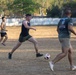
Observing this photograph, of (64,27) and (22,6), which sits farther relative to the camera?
(22,6)

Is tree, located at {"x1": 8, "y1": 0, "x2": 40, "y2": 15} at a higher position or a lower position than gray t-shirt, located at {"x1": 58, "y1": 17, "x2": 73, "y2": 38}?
lower

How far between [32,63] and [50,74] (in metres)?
2.78

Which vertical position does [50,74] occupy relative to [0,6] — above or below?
above

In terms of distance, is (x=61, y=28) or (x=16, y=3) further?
(x=16, y=3)

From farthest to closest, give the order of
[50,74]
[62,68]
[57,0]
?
1. [57,0]
2. [62,68]
3. [50,74]

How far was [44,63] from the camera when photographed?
14148 millimetres

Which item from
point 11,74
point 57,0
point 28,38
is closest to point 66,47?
point 11,74

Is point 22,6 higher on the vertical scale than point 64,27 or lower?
lower

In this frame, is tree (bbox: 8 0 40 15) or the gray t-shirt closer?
the gray t-shirt

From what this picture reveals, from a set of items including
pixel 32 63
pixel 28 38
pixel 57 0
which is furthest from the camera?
pixel 57 0

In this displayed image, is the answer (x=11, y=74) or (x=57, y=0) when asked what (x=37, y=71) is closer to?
(x=11, y=74)

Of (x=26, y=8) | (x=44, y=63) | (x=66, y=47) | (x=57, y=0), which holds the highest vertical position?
(x=66, y=47)

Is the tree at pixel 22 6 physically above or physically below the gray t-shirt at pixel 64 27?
below

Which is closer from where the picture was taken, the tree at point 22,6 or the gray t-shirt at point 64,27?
the gray t-shirt at point 64,27
